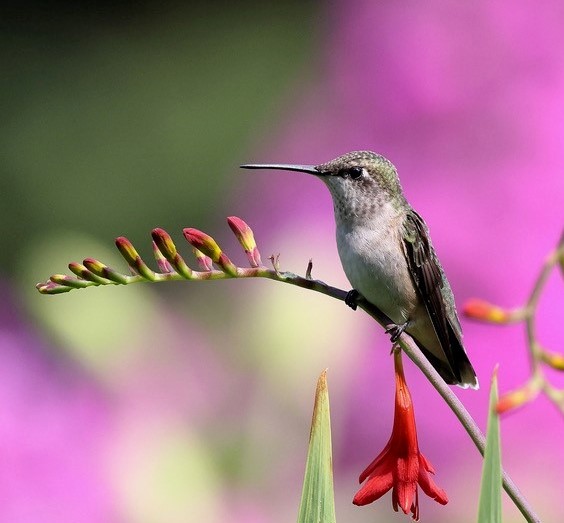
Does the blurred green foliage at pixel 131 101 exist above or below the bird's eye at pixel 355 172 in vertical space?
above

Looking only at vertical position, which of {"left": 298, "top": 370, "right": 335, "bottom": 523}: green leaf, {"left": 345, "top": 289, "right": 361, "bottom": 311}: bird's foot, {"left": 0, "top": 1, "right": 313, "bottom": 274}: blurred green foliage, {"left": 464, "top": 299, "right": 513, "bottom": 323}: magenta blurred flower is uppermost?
{"left": 0, "top": 1, "right": 313, "bottom": 274}: blurred green foliage

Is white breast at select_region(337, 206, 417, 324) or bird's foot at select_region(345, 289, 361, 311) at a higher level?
white breast at select_region(337, 206, 417, 324)

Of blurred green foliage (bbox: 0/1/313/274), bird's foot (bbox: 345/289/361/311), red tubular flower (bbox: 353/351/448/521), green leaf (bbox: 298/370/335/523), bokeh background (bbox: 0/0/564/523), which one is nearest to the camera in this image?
green leaf (bbox: 298/370/335/523)

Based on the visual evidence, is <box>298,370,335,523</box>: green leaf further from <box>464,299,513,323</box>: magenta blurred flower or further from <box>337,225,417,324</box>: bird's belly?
<box>337,225,417,324</box>: bird's belly

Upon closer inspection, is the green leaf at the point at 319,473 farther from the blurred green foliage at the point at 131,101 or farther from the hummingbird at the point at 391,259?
the blurred green foliage at the point at 131,101

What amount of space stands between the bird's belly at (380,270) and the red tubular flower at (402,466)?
24 centimetres

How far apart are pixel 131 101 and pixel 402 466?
4.08m

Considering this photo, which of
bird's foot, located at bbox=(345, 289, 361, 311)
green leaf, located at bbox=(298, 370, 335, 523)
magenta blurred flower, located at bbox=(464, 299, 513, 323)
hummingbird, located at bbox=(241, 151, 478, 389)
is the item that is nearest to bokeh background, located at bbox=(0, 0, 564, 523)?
hummingbird, located at bbox=(241, 151, 478, 389)

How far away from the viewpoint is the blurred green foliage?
4152 mm

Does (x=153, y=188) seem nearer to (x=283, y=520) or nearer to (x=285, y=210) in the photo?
(x=285, y=210)

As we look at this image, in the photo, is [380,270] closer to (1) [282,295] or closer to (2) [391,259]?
(2) [391,259]

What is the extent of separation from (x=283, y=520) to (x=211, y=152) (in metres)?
2.69

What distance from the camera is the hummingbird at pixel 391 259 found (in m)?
1.07

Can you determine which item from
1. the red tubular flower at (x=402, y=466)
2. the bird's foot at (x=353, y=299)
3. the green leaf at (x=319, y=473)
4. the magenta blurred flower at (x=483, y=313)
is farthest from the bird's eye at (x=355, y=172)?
the magenta blurred flower at (x=483, y=313)
